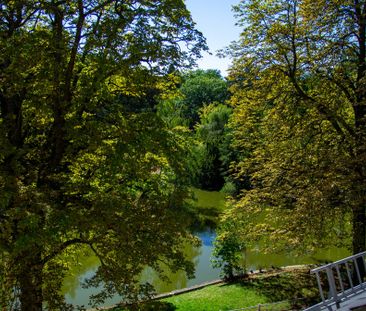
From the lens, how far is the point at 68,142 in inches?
347

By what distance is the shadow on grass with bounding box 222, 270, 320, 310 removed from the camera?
12.7m

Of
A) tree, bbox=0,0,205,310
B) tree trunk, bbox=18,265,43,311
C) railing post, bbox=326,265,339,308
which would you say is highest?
tree, bbox=0,0,205,310

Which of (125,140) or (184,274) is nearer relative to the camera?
(125,140)

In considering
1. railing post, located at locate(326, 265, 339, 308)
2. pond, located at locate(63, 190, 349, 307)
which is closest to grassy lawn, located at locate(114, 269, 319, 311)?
pond, located at locate(63, 190, 349, 307)

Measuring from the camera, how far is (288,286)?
14.4 metres

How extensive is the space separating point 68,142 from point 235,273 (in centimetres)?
1103

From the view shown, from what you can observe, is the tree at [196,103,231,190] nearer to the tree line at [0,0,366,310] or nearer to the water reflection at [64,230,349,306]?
the water reflection at [64,230,349,306]

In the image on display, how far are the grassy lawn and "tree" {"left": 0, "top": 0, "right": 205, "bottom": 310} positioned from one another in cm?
498

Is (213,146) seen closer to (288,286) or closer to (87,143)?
(288,286)

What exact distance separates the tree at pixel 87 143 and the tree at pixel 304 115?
16.3 feet

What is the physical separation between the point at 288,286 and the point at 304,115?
618 cm

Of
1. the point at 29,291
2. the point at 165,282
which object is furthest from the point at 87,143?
the point at 165,282

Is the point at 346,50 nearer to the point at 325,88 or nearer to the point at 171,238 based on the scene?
the point at 325,88

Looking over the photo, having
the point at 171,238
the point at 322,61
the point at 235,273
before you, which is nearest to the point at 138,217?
the point at 171,238
